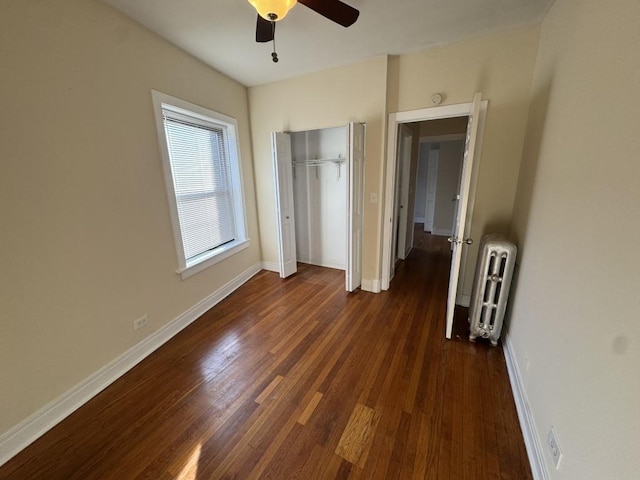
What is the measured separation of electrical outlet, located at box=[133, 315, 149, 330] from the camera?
2.08 m

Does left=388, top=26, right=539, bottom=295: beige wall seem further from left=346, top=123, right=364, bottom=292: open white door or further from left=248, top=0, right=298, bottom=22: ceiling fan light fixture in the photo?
left=248, top=0, right=298, bottom=22: ceiling fan light fixture

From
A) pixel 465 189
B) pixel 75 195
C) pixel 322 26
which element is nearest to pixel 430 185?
pixel 465 189

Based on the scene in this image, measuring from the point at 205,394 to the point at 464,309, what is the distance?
8.75ft

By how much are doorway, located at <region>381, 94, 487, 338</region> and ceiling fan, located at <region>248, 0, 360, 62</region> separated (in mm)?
1083

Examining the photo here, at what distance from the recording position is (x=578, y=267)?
1.11 m

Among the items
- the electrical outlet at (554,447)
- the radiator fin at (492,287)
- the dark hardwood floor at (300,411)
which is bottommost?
the dark hardwood floor at (300,411)

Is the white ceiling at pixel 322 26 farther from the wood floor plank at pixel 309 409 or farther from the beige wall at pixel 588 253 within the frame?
the wood floor plank at pixel 309 409

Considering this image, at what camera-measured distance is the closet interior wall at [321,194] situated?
12.2ft

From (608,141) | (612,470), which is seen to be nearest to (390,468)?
(612,470)

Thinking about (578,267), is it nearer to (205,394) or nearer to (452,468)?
(452,468)

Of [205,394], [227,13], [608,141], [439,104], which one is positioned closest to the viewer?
[608,141]

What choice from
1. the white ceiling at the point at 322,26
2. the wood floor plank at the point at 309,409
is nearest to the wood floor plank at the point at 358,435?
the wood floor plank at the point at 309,409

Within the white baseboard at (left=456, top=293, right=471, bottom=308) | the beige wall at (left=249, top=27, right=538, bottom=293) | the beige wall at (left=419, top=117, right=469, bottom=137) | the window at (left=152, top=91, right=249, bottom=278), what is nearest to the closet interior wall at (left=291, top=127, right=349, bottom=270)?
the beige wall at (left=249, top=27, right=538, bottom=293)

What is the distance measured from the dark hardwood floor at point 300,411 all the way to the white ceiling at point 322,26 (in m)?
2.67
